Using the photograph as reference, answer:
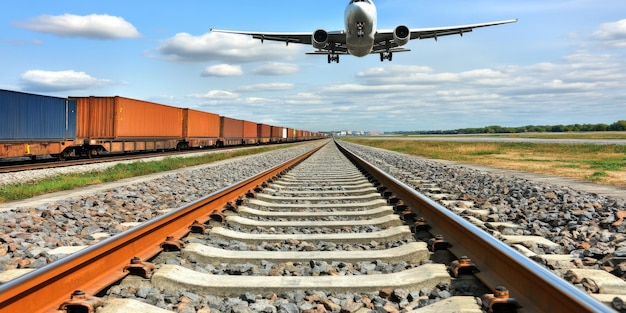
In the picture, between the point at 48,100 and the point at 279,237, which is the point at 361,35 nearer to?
the point at 48,100

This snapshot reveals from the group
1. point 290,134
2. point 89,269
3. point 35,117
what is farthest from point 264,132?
point 89,269

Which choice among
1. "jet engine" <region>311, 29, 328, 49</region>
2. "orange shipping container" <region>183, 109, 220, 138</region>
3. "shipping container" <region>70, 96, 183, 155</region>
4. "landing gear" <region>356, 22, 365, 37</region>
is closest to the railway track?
"landing gear" <region>356, 22, 365, 37</region>

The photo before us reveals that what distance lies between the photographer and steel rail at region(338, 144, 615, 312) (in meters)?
2.06

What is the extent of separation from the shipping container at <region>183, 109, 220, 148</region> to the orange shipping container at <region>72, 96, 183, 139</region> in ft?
20.4

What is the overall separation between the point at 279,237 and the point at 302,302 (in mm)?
1540

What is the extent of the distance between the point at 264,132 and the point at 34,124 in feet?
149

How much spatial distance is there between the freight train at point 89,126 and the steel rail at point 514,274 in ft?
59.0

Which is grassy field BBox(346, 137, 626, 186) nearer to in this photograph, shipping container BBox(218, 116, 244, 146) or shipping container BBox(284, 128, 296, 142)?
shipping container BBox(218, 116, 244, 146)

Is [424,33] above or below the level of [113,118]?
above

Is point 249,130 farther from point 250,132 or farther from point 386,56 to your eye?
point 386,56

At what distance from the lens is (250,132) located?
2140 inches

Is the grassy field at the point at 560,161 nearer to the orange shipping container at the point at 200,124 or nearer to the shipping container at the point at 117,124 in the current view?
the orange shipping container at the point at 200,124

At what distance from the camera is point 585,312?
1850 millimetres

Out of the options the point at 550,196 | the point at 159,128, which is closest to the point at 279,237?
the point at 550,196
